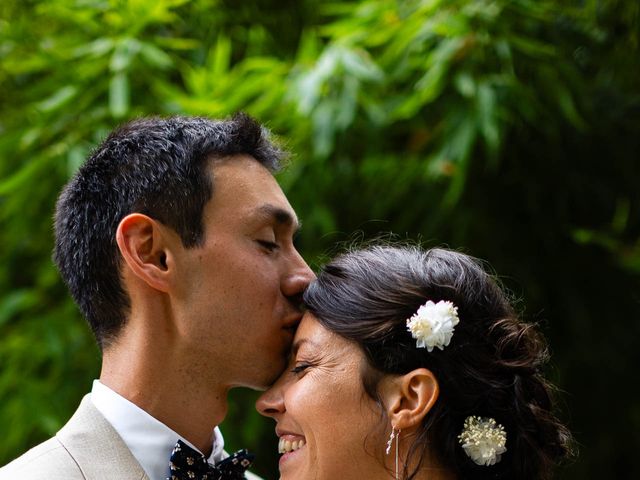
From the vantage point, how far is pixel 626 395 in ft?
19.0

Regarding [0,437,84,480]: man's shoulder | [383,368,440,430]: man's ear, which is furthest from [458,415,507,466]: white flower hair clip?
[0,437,84,480]: man's shoulder

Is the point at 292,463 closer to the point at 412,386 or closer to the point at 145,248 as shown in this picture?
the point at 412,386

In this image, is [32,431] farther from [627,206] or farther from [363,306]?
[627,206]

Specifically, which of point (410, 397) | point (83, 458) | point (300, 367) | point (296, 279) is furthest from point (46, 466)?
point (410, 397)

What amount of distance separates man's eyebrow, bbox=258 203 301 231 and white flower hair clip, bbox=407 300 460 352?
518 millimetres

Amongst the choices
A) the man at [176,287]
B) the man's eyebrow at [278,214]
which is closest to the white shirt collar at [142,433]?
the man at [176,287]

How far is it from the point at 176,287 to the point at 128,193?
1.10 feet

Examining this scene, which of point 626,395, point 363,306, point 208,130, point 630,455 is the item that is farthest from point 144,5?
point 630,455

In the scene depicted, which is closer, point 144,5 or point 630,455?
point 144,5

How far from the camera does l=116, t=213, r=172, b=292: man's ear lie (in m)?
3.09

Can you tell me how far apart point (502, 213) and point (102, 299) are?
2.97 meters

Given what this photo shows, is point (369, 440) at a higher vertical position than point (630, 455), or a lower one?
higher

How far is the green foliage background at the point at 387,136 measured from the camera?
5113 mm

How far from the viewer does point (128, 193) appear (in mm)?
3166
